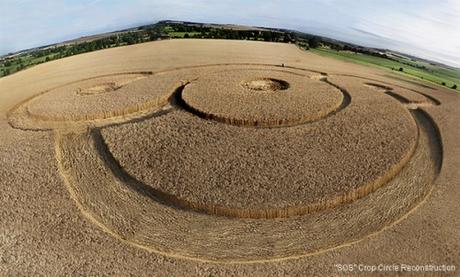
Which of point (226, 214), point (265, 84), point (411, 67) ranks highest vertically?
point (411, 67)

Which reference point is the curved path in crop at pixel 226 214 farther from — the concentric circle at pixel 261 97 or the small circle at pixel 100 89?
the small circle at pixel 100 89

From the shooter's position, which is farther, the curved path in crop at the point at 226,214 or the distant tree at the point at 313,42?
the distant tree at the point at 313,42

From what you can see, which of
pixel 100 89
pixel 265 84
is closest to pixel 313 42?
pixel 265 84

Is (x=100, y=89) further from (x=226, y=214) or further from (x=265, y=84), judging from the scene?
(x=226, y=214)

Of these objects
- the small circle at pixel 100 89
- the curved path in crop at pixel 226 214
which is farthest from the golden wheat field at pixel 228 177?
the small circle at pixel 100 89

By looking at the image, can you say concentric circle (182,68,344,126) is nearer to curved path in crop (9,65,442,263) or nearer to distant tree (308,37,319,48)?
distant tree (308,37,319,48)

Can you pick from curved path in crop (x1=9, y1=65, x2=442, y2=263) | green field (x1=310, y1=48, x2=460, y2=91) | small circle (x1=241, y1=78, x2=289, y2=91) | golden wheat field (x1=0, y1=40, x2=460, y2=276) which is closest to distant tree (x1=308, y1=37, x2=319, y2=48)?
green field (x1=310, y1=48, x2=460, y2=91)
